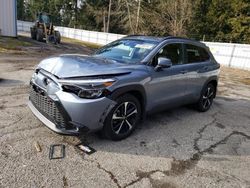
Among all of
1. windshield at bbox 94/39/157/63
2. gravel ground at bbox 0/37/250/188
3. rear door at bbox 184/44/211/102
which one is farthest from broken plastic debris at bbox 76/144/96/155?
rear door at bbox 184/44/211/102

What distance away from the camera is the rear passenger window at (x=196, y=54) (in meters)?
5.54

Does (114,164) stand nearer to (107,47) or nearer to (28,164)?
(28,164)

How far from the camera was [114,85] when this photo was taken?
372 cm

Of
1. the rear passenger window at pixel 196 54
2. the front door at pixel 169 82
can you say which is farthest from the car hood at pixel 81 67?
the rear passenger window at pixel 196 54

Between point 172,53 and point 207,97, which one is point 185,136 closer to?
point 172,53

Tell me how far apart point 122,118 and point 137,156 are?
2.16 feet

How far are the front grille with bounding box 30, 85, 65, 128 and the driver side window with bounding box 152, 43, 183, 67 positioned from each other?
1.90 meters

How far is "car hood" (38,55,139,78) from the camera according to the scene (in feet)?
11.9

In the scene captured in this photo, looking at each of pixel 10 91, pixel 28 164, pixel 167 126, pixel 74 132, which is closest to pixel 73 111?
pixel 74 132

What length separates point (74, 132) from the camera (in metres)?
3.55

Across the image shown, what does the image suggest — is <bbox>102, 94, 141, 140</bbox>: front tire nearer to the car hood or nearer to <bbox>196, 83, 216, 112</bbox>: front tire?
the car hood

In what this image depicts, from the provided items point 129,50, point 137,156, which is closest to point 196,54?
point 129,50

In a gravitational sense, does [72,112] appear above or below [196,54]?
below

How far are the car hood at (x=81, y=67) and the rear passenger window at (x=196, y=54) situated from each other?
1.89 metres
